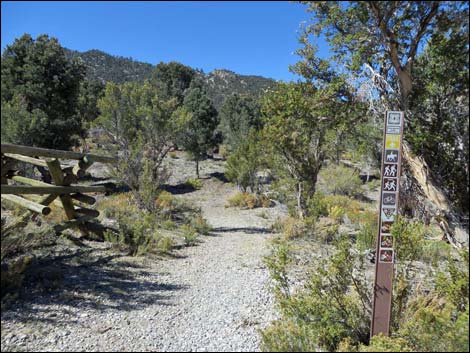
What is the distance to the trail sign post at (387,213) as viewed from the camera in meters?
3.60

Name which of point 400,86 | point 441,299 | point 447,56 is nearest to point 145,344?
point 441,299

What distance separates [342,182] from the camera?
2195 centimetres

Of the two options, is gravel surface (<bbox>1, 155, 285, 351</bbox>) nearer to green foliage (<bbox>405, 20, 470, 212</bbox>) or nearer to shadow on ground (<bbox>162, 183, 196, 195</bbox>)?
green foliage (<bbox>405, 20, 470, 212</bbox>)

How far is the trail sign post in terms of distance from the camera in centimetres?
360

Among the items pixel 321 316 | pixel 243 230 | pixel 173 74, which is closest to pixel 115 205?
pixel 243 230

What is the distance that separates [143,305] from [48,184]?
Answer: 298 cm

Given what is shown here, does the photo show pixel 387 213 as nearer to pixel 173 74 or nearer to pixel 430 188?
pixel 430 188

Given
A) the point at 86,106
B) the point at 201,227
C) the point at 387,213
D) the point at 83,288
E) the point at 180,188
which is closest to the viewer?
the point at 387,213

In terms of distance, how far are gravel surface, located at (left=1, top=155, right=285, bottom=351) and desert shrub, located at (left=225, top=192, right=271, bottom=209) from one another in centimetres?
922

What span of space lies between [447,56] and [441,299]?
2753 mm

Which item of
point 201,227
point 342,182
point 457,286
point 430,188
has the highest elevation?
point 430,188

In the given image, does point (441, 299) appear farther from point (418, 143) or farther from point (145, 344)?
point (145, 344)

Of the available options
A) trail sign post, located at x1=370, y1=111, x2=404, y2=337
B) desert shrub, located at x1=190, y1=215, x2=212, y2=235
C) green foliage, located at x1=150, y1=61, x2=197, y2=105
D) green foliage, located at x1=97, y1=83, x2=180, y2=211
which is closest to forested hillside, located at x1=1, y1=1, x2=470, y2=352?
trail sign post, located at x1=370, y1=111, x2=404, y2=337

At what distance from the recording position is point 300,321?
144 inches
